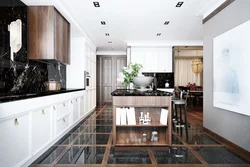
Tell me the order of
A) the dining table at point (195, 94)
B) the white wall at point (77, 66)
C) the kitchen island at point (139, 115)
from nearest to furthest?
the kitchen island at point (139, 115) < the white wall at point (77, 66) < the dining table at point (195, 94)

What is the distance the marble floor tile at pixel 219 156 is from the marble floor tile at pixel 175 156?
18cm

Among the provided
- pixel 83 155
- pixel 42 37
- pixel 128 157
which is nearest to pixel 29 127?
pixel 83 155

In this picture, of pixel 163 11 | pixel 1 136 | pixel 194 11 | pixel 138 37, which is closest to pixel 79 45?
pixel 138 37

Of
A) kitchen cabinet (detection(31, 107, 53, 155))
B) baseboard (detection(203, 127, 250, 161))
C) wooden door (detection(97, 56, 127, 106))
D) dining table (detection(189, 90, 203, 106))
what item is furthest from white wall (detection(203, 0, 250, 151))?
wooden door (detection(97, 56, 127, 106))

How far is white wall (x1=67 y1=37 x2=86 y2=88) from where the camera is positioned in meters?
5.90

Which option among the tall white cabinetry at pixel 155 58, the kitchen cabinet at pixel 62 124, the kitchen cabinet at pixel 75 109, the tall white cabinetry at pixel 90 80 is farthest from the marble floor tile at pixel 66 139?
the tall white cabinetry at pixel 155 58

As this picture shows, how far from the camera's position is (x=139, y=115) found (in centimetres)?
327

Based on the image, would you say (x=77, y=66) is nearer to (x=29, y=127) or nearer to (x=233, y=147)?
(x=29, y=127)

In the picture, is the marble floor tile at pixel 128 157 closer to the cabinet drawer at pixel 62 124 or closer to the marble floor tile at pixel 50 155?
the marble floor tile at pixel 50 155

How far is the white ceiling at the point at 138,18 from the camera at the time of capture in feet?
12.6

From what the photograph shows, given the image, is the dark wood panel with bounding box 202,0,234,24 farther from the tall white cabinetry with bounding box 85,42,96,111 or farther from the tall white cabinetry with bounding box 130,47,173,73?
the tall white cabinetry with bounding box 85,42,96,111

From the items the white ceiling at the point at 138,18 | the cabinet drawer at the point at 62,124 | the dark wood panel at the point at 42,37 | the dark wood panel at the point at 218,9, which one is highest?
the white ceiling at the point at 138,18

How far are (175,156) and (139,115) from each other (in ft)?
2.70

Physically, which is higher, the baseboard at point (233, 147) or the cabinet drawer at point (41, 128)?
the cabinet drawer at point (41, 128)
